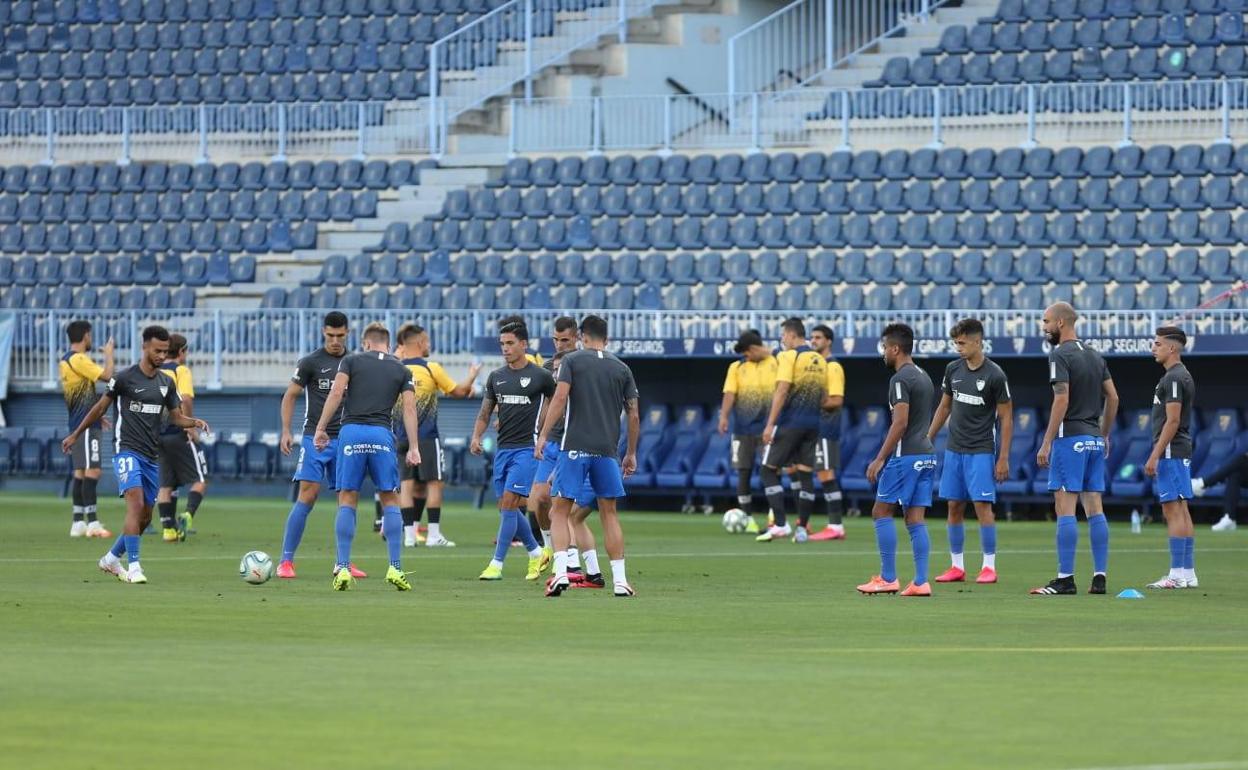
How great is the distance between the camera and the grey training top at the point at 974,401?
58.3 ft

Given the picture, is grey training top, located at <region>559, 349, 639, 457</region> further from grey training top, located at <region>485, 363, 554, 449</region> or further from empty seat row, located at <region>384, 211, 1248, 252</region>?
empty seat row, located at <region>384, 211, 1248, 252</region>

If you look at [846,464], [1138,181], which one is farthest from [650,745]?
[1138,181]

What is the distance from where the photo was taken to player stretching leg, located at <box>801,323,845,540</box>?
1005 inches

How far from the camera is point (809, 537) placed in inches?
1004

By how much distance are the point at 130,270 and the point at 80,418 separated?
46.2 feet

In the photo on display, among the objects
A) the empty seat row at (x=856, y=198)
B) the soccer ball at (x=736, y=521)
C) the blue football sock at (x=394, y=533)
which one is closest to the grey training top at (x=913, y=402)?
the blue football sock at (x=394, y=533)

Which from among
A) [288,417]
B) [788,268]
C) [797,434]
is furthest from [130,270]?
[288,417]

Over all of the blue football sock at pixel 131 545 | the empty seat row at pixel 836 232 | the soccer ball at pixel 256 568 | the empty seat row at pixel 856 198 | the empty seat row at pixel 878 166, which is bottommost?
the soccer ball at pixel 256 568

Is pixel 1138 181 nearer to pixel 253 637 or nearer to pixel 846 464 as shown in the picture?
pixel 846 464

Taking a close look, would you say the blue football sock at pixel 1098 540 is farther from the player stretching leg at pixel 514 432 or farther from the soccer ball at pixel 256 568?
the soccer ball at pixel 256 568

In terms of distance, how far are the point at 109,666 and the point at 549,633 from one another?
3.01 m

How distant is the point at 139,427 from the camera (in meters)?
18.2

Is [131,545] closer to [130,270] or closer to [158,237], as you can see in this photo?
[130,270]

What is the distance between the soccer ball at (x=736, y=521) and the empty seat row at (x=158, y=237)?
1478 cm
